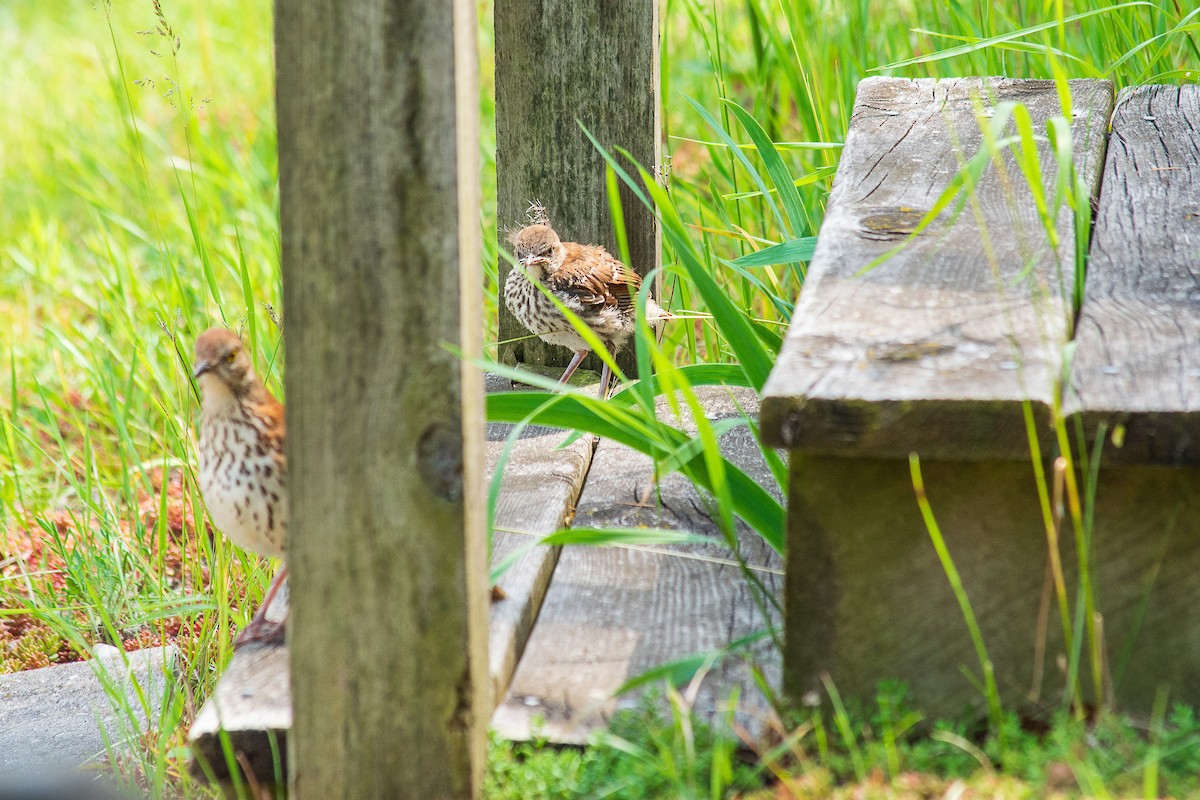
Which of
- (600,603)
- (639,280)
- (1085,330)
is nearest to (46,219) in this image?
(639,280)

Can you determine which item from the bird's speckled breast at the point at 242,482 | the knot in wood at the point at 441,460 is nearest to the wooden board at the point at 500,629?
the bird's speckled breast at the point at 242,482

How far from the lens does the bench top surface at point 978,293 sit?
197 centimetres

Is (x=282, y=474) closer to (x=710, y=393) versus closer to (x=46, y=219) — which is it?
(x=710, y=393)

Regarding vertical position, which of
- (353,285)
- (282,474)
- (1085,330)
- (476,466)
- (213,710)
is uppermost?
(353,285)

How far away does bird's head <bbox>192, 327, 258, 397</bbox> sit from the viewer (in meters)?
2.85

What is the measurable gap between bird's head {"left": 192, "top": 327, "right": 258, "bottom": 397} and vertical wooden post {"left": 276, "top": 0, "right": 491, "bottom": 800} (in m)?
0.92

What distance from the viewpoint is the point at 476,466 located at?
2.04 m

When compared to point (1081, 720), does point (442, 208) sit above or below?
above

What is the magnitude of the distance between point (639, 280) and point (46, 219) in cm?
482

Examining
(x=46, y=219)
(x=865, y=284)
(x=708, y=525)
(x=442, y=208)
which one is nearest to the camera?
(x=442, y=208)

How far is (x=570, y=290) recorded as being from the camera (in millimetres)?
4855

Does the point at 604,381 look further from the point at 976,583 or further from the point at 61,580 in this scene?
the point at 976,583

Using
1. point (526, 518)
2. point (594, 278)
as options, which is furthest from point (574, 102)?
point (526, 518)

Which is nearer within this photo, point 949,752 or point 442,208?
point 442,208
